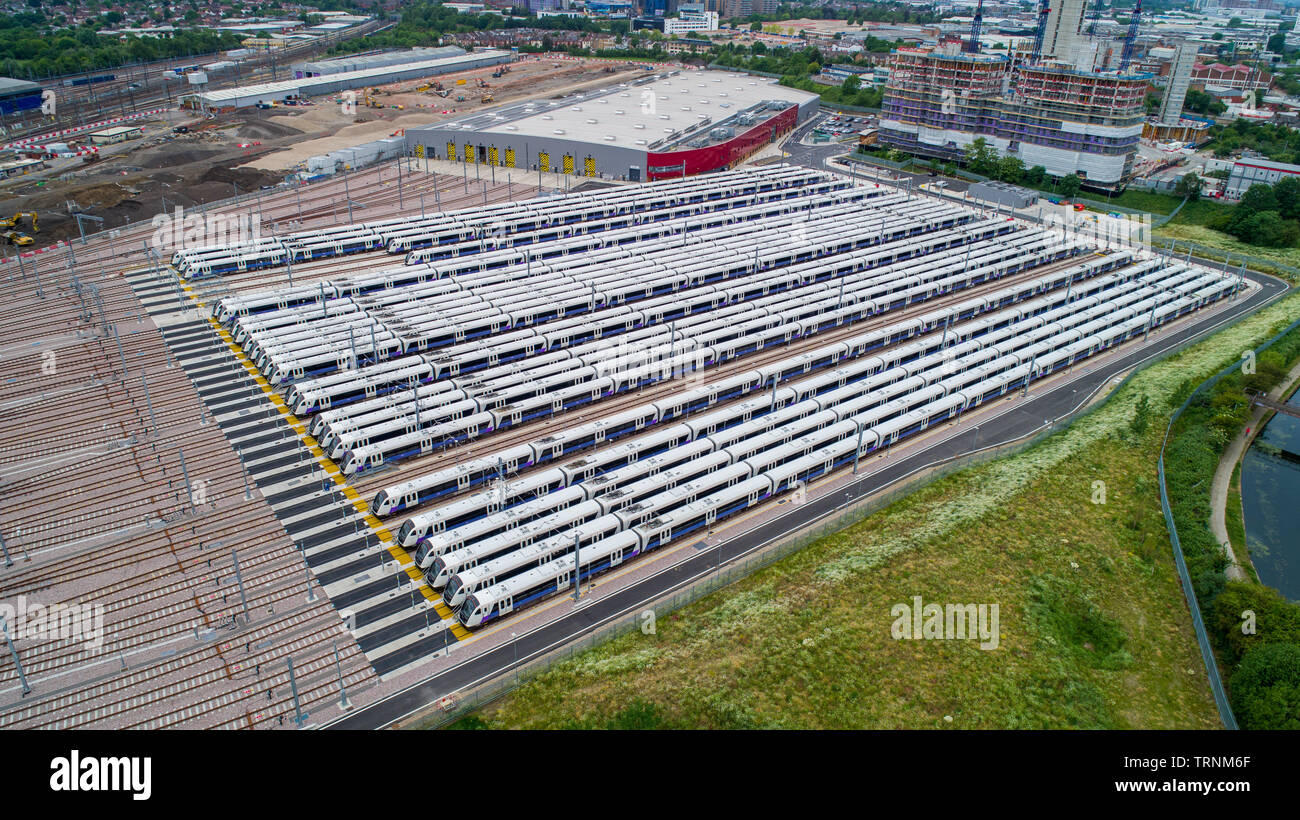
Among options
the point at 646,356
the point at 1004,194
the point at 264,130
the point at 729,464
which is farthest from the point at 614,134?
the point at 729,464

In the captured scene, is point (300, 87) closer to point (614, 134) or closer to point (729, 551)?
point (614, 134)

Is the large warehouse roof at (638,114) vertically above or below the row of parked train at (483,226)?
above

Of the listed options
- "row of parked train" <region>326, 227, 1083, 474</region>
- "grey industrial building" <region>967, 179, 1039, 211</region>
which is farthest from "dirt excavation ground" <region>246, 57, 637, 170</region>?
"grey industrial building" <region>967, 179, 1039, 211</region>

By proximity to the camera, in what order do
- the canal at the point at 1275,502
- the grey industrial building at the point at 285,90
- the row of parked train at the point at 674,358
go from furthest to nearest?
the grey industrial building at the point at 285,90 < the row of parked train at the point at 674,358 < the canal at the point at 1275,502

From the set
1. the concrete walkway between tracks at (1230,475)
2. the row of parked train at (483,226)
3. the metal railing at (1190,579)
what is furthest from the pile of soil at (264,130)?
the concrete walkway between tracks at (1230,475)

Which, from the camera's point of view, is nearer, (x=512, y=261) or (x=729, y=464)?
(x=729, y=464)

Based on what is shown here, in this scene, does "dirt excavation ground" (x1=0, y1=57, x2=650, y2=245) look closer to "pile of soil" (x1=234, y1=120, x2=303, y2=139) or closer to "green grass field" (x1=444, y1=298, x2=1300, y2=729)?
"pile of soil" (x1=234, y1=120, x2=303, y2=139)

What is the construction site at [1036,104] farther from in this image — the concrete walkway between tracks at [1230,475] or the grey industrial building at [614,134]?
the concrete walkway between tracks at [1230,475]
